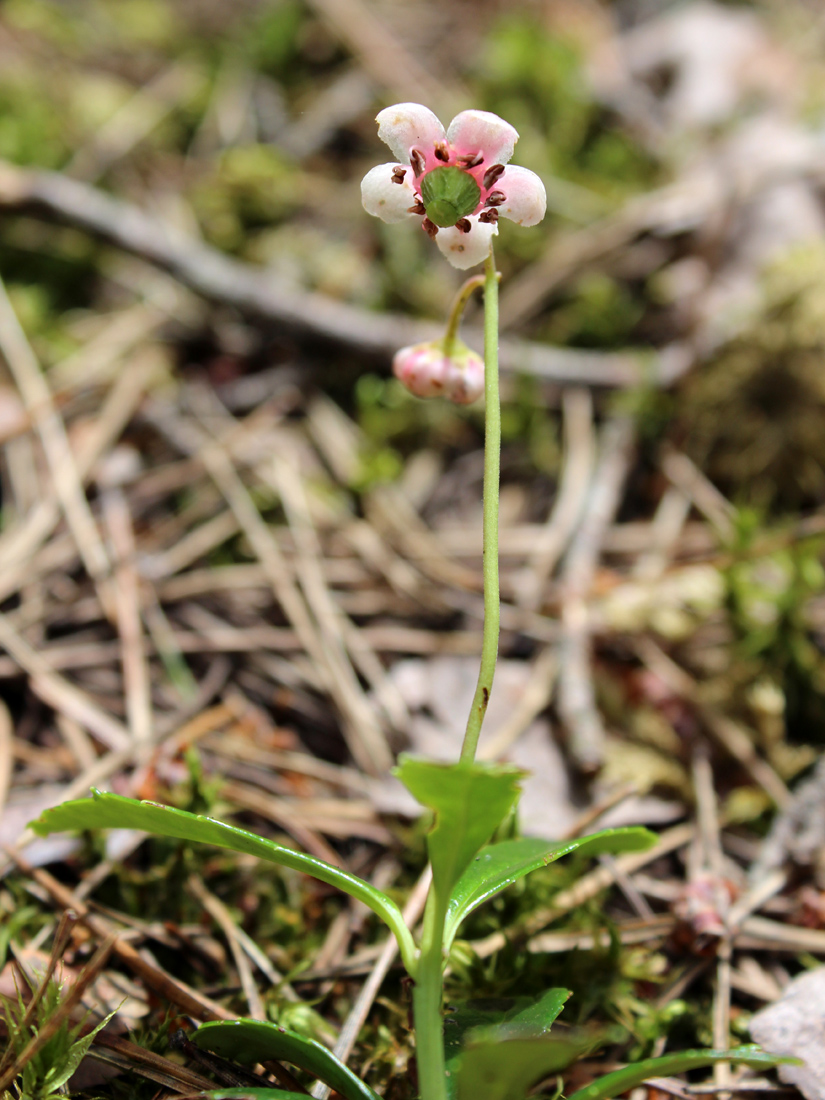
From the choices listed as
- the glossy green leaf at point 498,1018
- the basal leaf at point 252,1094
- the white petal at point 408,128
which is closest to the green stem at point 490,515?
the white petal at point 408,128

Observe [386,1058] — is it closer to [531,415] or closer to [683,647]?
[683,647]

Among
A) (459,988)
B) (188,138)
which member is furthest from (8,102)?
(459,988)

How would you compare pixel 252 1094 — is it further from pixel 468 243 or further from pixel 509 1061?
pixel 468 243

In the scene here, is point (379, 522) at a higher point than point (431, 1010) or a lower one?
higher

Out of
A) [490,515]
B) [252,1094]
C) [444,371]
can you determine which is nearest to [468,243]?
[444,371]

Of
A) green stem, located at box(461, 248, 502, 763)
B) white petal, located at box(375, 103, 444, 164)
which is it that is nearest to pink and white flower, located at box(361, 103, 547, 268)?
white petal, located at box(375, 103, 444, 164)
